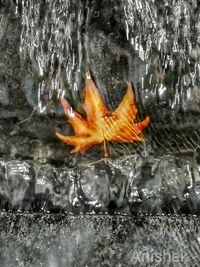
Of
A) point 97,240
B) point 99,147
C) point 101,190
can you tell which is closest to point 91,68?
point 99,147

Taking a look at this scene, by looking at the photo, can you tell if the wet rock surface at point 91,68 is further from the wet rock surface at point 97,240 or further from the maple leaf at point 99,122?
the wet rock surface at point 97,240

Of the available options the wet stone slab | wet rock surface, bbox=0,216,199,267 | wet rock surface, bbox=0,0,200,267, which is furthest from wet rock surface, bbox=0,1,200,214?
wet rock surface, bbox=0,216,199,267

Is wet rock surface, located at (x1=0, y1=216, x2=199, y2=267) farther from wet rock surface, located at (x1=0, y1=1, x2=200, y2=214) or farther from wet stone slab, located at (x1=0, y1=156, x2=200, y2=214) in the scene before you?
wet rock surface, located at (x1=0, y1=1, x2=200, y2=214)

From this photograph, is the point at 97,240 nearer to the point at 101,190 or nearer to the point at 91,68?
the point at 101,190

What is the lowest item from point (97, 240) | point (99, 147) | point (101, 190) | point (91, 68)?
point (97, 240)

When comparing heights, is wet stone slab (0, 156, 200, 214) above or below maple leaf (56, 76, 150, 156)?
below

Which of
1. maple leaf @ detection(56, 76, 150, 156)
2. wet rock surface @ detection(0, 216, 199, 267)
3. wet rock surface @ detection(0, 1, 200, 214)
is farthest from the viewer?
wet rock surface @ detection(0, 1, 200, 214)

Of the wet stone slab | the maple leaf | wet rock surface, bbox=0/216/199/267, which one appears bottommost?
wet rock surface, bbox=0/216/199/267

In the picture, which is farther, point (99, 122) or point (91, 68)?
point (91, 68)

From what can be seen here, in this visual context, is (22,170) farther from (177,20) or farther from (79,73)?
(177,20)

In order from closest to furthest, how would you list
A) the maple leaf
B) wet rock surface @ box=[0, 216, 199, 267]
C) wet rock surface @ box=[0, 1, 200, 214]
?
wet rock surface @ box=[0, 216, 199, 267], the maple leaf, wet rock surface @ box=[0, 1, 200, 214]
